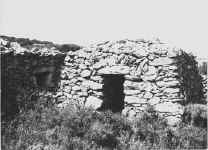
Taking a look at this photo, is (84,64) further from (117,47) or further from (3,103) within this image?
(3,103)

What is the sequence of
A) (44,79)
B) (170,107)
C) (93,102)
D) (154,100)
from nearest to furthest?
(170,107), (154,100), (93,102), (44,79)

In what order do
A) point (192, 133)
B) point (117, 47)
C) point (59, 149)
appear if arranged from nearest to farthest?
point (59, 149), point (192, 133), point (117, 47)

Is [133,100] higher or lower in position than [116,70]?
lower

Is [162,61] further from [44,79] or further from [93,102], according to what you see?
[44,79]

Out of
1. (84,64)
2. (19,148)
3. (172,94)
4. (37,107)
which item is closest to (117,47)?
(84,64)

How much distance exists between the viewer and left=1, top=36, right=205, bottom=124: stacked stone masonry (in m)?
7.96

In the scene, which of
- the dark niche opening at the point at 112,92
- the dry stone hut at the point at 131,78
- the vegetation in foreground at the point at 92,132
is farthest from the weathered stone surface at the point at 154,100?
the dark niche opening at the point at 112,92

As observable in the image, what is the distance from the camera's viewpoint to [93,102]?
888cm

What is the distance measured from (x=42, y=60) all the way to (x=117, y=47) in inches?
94.1

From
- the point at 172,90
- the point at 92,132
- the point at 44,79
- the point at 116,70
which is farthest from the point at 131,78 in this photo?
the point at 44,79

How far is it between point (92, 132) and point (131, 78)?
88.2 inches

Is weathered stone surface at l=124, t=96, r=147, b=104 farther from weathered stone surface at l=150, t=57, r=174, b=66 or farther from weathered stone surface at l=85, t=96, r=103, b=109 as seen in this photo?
weathered stone surface at l=150, t=57, r=174, b=66

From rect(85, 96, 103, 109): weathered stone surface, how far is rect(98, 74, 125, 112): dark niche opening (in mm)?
143

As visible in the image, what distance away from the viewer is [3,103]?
7887mm
